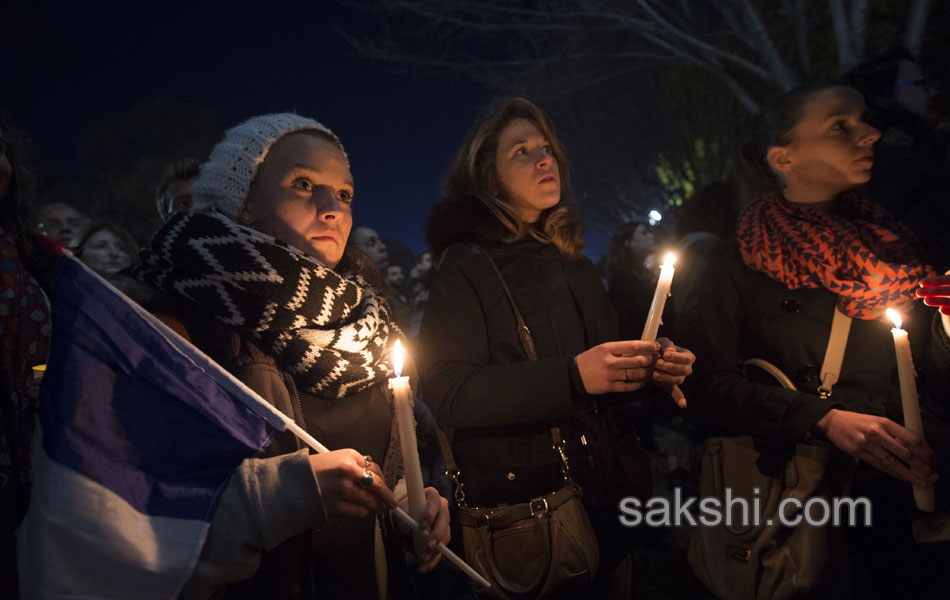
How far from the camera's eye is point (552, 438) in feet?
7.29

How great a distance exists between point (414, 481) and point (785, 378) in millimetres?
1814

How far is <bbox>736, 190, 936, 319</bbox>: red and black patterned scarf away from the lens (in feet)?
7.53

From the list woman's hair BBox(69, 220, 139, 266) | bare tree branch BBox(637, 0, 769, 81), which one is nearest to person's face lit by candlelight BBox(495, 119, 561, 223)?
woman's hair BBox(69, 220, 139, 266)

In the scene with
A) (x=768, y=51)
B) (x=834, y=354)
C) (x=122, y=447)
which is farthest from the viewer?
(x=768, y=51)

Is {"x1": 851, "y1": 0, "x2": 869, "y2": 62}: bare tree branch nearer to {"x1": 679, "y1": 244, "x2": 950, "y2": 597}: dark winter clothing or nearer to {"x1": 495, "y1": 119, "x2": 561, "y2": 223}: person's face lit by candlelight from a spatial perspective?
{"x1": 679, "y1": 244, "x2": 950, "y2": 597}: dark winter clothing

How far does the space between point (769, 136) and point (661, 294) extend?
163cm

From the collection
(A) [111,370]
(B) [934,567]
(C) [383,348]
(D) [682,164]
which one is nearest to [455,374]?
(C) [383,348]

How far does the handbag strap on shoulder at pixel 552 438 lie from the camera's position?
2193mm

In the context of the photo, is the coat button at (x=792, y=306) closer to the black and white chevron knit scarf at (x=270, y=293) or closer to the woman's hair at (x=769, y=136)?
the woman's hair at (x=769, y=136)

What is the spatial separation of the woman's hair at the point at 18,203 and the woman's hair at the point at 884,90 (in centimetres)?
414

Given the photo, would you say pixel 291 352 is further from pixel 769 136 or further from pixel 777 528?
pixel 769 136

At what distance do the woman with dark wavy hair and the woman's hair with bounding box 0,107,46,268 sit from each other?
144cm

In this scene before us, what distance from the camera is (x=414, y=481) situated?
137 centimetres

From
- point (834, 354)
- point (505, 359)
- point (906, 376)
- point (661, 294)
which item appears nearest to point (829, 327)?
point (834, 354)
